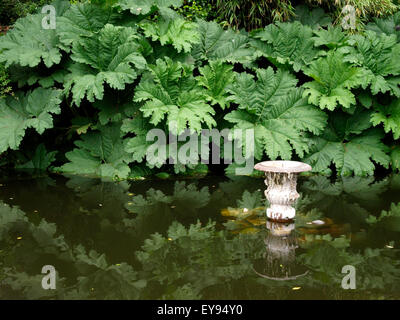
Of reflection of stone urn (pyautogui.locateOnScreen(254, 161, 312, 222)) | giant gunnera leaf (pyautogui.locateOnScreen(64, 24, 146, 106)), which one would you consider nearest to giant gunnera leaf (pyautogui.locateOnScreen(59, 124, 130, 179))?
giant gunnera leaf (pyautogui.locateOnScreen(64, 24, 146, 106))

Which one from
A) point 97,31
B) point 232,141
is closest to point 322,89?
point 232,141

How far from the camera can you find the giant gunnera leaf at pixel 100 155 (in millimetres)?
5801

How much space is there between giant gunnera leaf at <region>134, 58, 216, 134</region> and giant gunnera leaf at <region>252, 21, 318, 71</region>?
48.3 inches

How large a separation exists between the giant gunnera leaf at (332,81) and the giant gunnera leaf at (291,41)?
1.06ft

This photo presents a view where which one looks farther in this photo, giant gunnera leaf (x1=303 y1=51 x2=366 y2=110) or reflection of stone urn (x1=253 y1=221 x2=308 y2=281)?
giant gunnera leaf (x1=303 y1=51 x2=366 y2=110)

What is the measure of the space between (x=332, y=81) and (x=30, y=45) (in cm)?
380

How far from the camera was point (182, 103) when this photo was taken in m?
5.83

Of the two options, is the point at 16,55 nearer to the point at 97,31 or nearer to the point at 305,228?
the point at 97,31

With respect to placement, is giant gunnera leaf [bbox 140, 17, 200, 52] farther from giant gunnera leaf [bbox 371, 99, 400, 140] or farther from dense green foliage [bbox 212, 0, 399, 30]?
giant gunnera leaf [bbox 371, 99, 400, 140]

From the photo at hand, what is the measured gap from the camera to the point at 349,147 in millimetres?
6066

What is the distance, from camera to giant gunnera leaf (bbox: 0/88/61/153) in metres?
5.62
